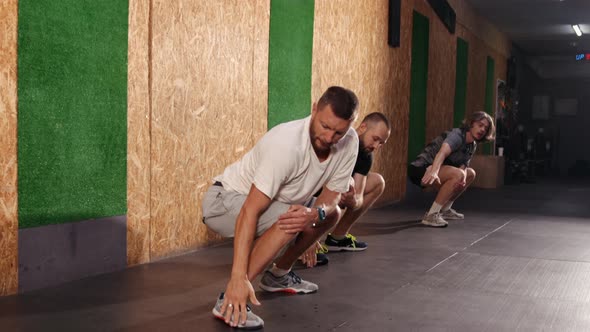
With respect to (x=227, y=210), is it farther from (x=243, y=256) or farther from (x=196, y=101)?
(x=196, y=101)

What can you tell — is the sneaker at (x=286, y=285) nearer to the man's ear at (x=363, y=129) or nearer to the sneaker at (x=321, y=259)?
the sneaker at (x=321, y=259)

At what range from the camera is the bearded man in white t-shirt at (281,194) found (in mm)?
2201

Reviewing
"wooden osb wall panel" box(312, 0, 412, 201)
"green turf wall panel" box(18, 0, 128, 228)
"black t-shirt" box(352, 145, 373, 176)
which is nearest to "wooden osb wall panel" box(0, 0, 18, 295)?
"green turf wall panel" box(18, 0, 128, 228)

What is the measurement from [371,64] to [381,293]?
356cm

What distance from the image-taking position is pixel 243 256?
2.14 meters

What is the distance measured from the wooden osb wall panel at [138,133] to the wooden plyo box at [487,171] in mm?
6748

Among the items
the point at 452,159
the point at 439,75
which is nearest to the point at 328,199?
the point at 452,159

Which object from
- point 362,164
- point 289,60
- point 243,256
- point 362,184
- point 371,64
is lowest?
point 243,256

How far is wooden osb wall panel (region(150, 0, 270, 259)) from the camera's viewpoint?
3.43 metres

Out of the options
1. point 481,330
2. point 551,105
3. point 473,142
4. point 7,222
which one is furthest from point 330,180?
point 551,105

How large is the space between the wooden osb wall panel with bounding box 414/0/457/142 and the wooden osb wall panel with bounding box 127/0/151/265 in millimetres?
4479

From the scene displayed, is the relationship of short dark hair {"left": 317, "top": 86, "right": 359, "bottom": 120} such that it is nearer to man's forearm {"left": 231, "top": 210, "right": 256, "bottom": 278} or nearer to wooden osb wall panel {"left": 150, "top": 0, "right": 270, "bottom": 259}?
man's forearm {"left": 231, "top": 210, "right": 256, "bottom": 278}

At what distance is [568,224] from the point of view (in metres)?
5.54

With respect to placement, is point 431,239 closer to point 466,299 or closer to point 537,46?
point 466,299
